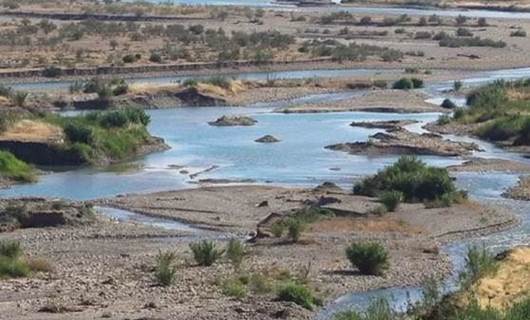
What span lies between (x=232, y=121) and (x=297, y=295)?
36.1m

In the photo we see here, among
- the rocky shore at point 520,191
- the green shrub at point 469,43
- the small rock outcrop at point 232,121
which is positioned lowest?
the green shrub at point 469,43

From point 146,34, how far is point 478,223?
71.3m

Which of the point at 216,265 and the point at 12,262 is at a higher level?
the point at 12,262

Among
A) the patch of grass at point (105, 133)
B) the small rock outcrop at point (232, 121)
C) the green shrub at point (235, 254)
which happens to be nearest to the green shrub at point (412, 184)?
the green shrub at point (235, 254)

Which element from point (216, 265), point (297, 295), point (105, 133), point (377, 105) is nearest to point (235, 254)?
point (216, 265)

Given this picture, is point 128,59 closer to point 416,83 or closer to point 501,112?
point 416,83

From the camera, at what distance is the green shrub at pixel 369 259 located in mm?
34094

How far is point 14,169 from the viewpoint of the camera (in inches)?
2004

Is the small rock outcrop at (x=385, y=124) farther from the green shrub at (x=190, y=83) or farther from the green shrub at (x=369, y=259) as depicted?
the green shrub at (x=369, y=259)

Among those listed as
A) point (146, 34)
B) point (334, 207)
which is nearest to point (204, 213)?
point (334, 207)

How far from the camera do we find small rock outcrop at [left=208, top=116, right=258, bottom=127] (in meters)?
65.8

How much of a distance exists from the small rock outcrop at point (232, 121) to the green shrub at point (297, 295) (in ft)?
116

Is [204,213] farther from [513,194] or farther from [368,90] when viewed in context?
[368,90]

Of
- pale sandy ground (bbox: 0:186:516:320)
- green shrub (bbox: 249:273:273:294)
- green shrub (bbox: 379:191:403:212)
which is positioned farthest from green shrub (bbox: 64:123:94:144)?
green shrub (bbox: 249:273:273:294)
